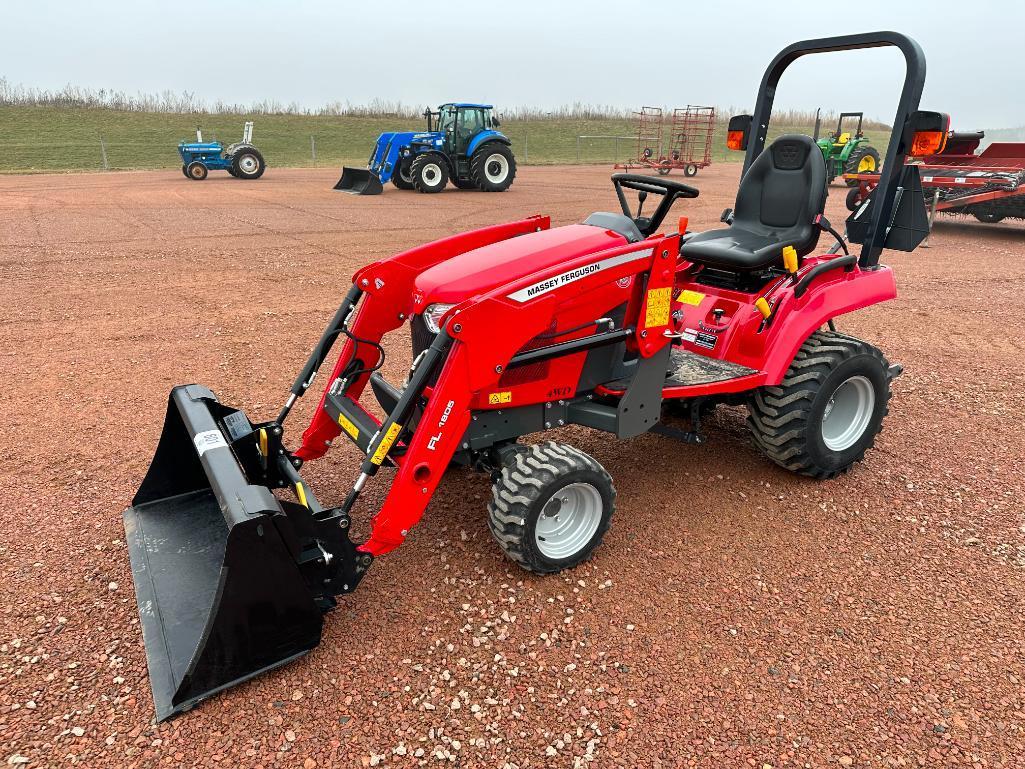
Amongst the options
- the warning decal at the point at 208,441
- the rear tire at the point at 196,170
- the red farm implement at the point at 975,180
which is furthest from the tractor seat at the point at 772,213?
the rear tire at the point at 196,170

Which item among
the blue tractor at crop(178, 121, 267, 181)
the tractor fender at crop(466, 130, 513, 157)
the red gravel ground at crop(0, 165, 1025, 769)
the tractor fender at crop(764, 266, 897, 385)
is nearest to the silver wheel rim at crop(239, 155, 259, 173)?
the blue tractor at crop(178, 121, 267, 181)

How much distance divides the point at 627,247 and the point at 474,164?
15672mm

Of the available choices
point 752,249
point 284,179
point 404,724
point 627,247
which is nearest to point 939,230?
point 752,249

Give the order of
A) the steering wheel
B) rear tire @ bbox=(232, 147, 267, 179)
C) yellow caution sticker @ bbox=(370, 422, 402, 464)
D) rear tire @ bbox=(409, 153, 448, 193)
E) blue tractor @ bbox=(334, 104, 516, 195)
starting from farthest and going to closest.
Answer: rear tire @ bbox=(232, 147, 267, 179) < blue tractor @ bbox=(334, 104, 516, 195) < rear tire @ bbox=(409, 153, 448, 193) < the steering wheel < yellow caution sticker @ bbox=(370, 422, 402, 464)

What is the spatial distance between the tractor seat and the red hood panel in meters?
1.01

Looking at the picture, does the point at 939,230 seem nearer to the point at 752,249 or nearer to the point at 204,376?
the point at 752,249

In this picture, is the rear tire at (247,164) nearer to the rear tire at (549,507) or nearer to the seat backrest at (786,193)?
the seat backrest at (786,193)

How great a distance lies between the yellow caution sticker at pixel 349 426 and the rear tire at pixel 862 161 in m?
18.1

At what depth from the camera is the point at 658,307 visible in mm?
3297

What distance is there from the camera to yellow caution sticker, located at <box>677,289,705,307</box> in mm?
4266

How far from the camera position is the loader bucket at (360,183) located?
17156 mm

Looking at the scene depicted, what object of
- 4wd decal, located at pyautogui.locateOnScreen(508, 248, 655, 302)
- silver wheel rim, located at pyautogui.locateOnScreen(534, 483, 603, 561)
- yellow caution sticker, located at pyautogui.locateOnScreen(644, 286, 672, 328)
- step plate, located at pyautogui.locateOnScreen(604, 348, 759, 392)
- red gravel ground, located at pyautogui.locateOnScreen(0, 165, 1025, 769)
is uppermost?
4wd decal, located at pyautogui.locateOnScreen(508, 248, 655, 302)

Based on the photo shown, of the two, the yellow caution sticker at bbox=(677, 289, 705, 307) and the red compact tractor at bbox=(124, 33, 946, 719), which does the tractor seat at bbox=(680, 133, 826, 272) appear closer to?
the red compact tractor at bbox=(124, 33, 946, 719)

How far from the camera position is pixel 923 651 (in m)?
2.78
